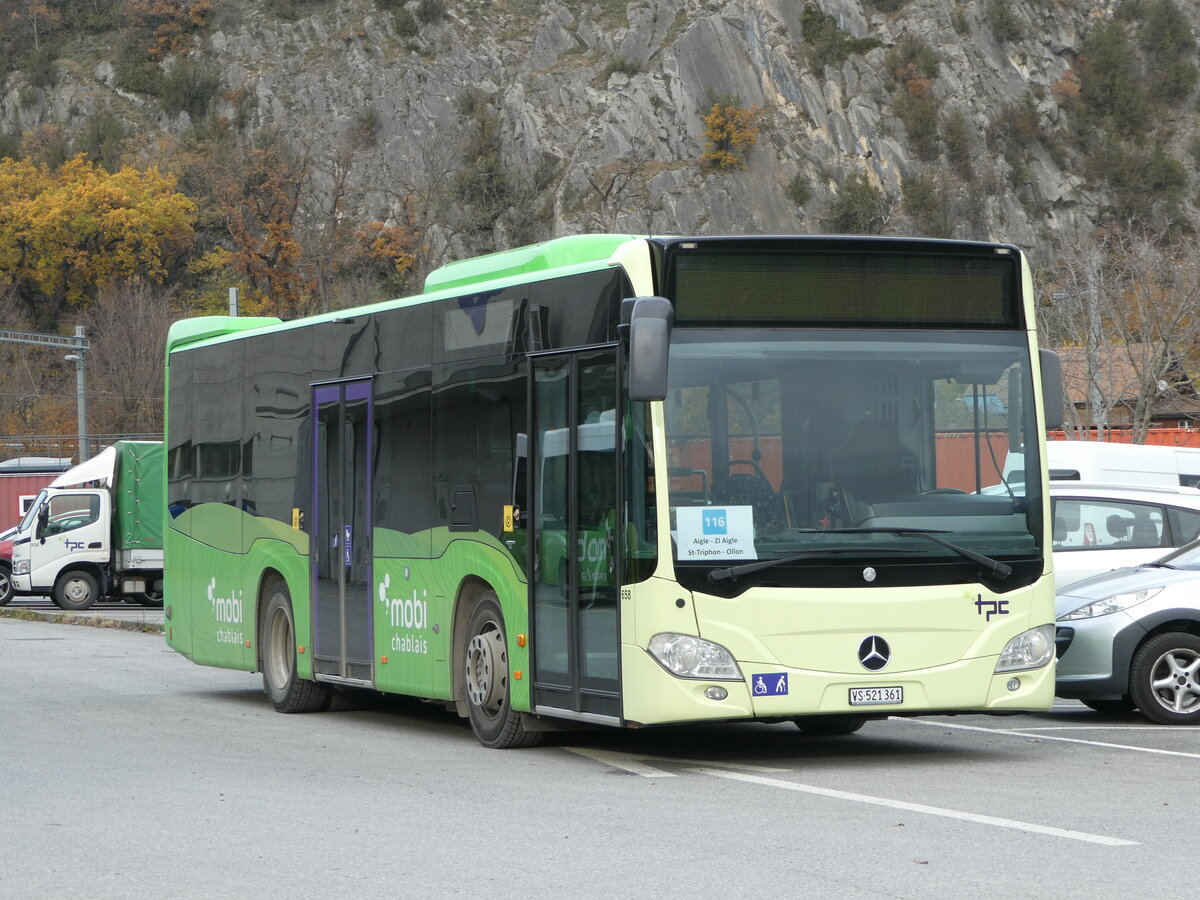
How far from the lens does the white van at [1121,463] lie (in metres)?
21.2

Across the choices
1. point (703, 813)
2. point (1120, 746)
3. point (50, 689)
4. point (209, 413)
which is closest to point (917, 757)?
point (1120, 746)

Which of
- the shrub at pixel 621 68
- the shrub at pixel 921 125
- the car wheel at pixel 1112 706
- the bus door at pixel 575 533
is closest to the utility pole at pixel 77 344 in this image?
the car wheel at pixel 1112 706

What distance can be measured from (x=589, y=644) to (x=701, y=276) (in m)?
2.13

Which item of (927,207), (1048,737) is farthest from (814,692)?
(927,207)

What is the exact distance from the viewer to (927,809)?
8.19m

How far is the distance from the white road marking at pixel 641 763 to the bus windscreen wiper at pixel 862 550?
1.18 m

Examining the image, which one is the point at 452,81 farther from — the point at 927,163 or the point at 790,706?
the point at 790,706

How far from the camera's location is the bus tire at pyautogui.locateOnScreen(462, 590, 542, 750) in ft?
35.0

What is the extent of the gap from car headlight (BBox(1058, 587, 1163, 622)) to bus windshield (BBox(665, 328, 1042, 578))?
2693mm

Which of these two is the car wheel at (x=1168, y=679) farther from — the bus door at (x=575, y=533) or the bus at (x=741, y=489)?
the bus door at (x=575, y=533)

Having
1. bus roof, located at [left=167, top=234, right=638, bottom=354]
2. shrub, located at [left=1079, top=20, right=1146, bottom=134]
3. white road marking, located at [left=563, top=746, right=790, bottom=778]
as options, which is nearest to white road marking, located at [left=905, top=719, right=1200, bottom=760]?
white road marking, located at [left=563, top=746, right=790, bottom=778]

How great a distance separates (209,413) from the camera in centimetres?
1541

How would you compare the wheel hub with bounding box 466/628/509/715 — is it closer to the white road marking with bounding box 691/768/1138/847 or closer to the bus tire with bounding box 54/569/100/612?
the white road marking with bounding box 691/768/1138/847

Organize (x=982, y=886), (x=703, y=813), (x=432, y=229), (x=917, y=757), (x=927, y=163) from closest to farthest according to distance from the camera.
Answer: (x=982, y=886)
(x=703, y=813)
(x=917, y=757)
(x=432, y=229)
(x=927, y=163)
